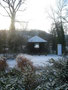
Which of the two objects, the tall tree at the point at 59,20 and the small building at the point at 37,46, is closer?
the small building at the point at 37,46

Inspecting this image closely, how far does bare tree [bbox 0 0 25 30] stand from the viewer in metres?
19.1

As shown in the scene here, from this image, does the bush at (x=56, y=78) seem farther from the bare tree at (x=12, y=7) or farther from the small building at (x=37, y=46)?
the bare tree at (x=12, y=7)

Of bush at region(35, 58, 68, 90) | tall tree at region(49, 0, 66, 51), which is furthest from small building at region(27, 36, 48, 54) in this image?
bush at region(35, 58, 68, 90)

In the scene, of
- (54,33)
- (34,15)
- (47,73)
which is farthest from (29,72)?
(54,33)

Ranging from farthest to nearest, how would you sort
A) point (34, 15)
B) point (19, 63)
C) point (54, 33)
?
point (54, 33)
point (34, 15)
point (19, 63)

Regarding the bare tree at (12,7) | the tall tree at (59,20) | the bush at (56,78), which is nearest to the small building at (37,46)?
the tall tree at (59,20)

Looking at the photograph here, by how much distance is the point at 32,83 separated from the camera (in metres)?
3.67

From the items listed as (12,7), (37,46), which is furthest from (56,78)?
(12,7)

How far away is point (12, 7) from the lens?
63.6 feet

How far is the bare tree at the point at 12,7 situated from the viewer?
1911cm

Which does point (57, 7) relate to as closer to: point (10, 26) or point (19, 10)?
point (19, 10)

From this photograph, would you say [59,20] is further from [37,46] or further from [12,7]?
[12,7]

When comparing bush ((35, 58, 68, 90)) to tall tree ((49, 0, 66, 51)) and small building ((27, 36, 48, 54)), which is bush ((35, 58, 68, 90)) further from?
tall tree ((49, 0, 66, 51))

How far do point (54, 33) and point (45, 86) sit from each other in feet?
61.3
